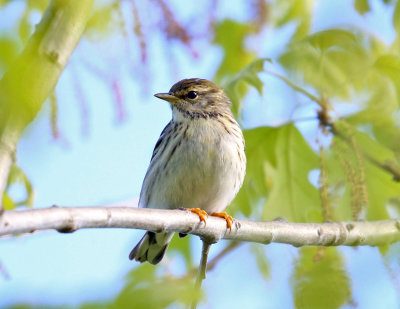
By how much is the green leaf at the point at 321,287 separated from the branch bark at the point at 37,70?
45.2 inches

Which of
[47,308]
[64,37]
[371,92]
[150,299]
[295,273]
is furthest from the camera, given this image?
[371,92]

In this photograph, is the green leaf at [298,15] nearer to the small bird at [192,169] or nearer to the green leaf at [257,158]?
the small bird at [192,169]

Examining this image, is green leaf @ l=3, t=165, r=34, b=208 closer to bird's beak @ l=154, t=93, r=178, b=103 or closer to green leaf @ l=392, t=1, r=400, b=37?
bird's beak @ l=154, t=93, r=178, b=103

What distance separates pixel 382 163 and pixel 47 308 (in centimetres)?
384

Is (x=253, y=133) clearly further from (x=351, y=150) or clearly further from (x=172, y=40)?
(x=172, y=40)

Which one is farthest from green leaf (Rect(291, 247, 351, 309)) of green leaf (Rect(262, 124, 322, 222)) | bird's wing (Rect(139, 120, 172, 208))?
bird's wing (Rect(139, 120, 172, 208))

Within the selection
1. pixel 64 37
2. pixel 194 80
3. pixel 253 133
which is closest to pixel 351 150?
pixel 253 133

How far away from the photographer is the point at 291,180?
5.16m

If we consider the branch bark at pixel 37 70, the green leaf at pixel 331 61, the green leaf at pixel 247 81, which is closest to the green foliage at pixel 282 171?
the green leaf at pixel 331 61

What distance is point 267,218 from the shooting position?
16.1ft

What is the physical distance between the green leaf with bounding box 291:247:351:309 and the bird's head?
3603 millimetres

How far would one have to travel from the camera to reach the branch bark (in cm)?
151

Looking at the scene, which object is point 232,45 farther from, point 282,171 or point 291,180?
point 291,180

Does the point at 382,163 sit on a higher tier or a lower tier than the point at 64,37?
higher
